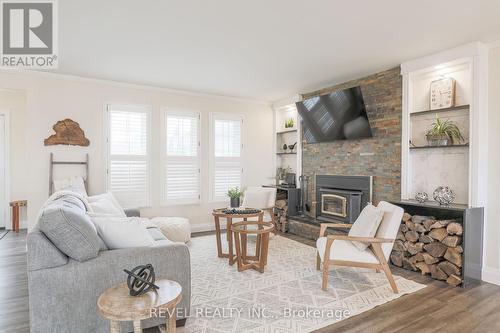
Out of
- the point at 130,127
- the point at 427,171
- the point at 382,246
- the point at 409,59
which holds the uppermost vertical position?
the point at 409,59

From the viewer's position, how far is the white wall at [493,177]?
3344mm

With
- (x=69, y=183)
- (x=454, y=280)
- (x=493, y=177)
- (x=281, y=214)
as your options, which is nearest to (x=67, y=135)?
(x=69, y=183)

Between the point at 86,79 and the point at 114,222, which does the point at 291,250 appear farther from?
the point at 86,79

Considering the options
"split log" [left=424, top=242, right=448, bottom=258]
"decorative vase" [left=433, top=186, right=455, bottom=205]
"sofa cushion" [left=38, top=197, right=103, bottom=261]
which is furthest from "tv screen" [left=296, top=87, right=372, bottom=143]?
"sofa cushion" [left=38, top=197, right=103, bottom=261]

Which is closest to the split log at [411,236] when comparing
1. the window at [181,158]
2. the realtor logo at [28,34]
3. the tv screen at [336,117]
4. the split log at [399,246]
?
the split log at [399,246]

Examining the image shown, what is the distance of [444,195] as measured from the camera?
11.6ft

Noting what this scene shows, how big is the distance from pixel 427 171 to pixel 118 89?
5009 millimetres

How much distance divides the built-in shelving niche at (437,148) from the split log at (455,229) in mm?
508

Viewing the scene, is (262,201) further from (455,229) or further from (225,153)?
(455,229)

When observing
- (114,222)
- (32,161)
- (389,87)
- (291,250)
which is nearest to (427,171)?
(389,87)

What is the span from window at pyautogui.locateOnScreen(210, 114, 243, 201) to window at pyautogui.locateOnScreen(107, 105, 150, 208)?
1296 millimetres

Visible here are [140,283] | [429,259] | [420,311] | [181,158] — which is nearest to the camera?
[140,283]

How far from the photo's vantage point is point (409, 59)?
13.0 ft

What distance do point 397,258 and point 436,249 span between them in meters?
0.55
